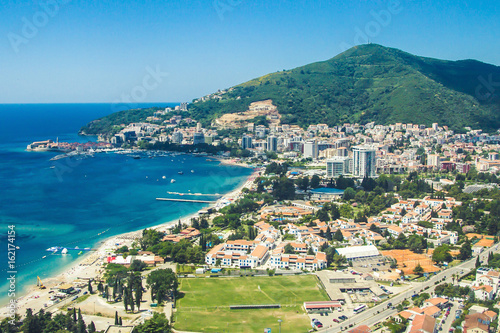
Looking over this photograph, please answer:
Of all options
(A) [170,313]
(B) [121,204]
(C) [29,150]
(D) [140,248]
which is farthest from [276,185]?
(C) [29,150]

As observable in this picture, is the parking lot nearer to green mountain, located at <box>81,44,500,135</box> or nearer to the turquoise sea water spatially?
the turquoise sea water

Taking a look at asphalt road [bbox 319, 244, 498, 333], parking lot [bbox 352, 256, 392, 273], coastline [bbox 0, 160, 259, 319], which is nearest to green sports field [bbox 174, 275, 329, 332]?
asphalt road [bbox 319, 244, 498, 333]

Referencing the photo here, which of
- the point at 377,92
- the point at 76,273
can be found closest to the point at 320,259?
the point at 76,273

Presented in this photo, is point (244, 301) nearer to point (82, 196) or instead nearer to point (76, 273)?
point (76, 273)

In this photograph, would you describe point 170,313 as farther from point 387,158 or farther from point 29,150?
point 29,150

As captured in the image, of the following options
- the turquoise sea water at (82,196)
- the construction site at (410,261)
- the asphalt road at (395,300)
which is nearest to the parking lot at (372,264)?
the construction site at (410,261)
